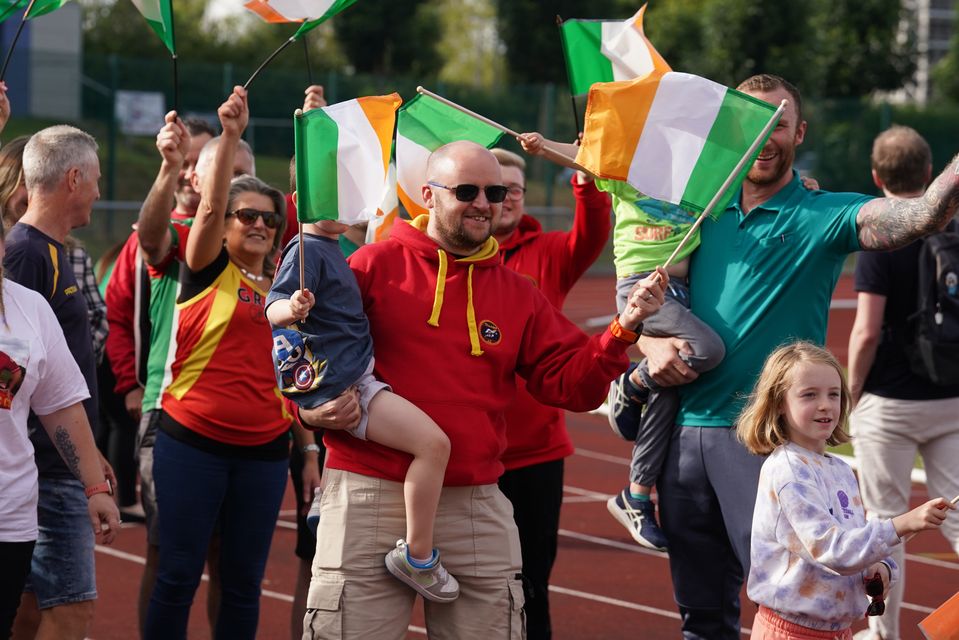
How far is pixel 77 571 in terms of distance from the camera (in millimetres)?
4898

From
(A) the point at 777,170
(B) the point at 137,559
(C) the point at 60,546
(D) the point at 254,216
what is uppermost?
(A) the point at 777,170

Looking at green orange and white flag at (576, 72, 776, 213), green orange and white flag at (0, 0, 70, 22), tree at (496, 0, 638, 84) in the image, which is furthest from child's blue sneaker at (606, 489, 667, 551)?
tree at (496, 0, 638, 84)

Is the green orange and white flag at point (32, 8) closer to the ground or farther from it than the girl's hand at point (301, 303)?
farther from it

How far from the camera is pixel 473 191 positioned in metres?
4.26

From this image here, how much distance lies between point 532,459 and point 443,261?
145 cm

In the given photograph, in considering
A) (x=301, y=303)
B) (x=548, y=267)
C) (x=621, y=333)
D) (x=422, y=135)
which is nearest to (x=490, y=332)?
(x=621, y=333)

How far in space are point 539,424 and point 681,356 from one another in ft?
3.07

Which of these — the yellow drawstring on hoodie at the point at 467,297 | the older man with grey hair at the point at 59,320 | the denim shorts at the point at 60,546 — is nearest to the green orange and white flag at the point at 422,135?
the yellow drawstring on hoodie at the point at 467,297

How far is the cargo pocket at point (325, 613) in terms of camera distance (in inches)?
163

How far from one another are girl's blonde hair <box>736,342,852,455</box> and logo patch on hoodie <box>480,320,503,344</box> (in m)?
0.82

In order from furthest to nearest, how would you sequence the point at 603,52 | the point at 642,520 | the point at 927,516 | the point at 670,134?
the point at 603,52
the point at 642,520
the point at 670,134
the point at 927,516

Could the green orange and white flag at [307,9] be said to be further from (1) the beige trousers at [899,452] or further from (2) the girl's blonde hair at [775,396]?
(1) the beige trousers at [899,452]

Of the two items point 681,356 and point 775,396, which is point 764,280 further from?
point 775,396

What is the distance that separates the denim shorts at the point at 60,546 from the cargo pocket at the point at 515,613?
5.25ft
